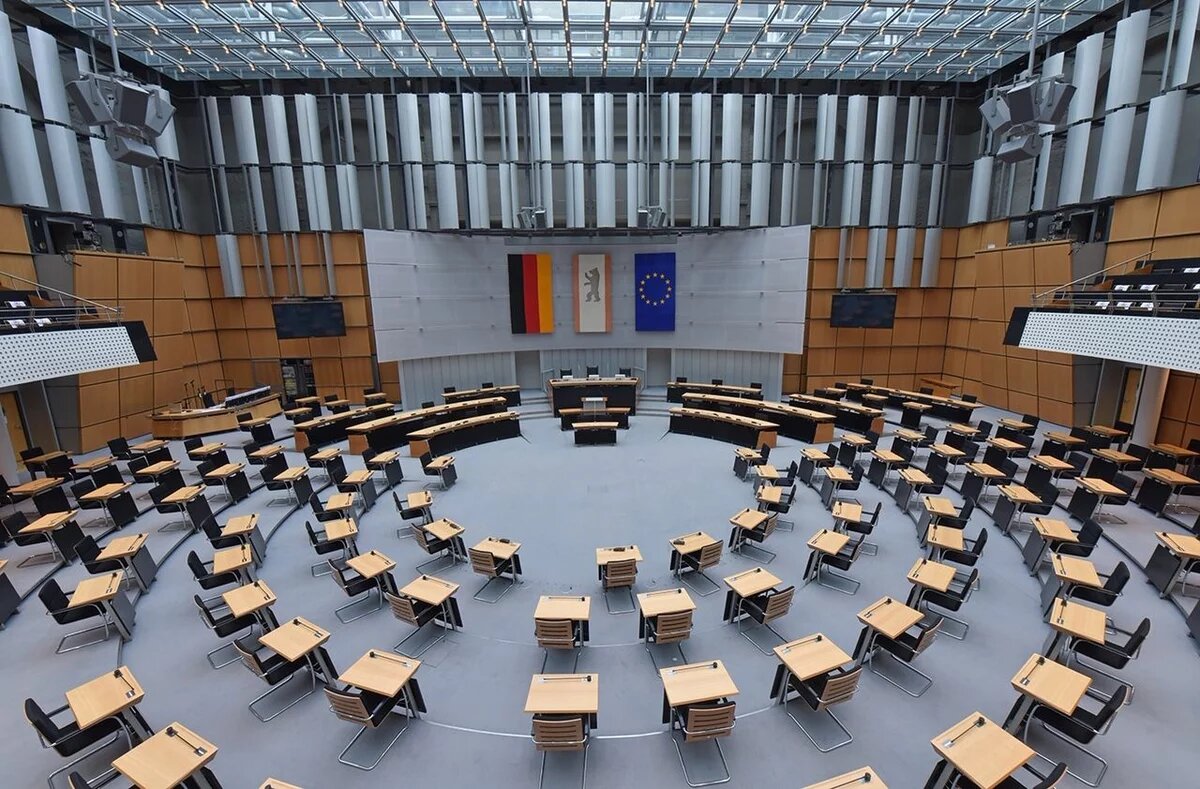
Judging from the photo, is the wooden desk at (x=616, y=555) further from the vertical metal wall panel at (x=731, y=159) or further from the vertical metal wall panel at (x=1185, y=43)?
the vertical metal wall panel at (x=1185, y=43)

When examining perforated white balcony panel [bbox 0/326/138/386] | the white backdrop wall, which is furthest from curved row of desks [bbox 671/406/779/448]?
perforated white balcony panel [bbox 0/326/138/386]

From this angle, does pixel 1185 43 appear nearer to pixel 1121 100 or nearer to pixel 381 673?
pixel 1121 100

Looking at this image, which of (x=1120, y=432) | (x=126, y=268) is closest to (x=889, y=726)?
(x=1120, y=432)

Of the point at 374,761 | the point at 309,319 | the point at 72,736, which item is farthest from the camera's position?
the point at 309,319

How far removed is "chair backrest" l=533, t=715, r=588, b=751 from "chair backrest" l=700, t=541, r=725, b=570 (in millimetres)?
3419

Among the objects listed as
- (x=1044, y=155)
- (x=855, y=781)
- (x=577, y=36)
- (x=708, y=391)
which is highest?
(x=577, y=36)

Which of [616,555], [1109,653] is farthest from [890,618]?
[616,555]

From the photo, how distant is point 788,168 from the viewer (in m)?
18.3

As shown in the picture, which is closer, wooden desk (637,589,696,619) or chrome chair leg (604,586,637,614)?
wooden desk (637,589,696,619)

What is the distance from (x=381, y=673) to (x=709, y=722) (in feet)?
11.0

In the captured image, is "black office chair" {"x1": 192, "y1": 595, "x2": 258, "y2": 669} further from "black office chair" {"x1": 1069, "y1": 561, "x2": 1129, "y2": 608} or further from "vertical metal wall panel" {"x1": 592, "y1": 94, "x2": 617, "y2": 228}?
"vertical metal wall panel" {"x1": 592, "y1": 94, "x2": 617, "y2": 228}

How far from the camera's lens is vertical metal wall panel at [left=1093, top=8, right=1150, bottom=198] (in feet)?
41.1

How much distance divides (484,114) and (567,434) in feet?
41.2

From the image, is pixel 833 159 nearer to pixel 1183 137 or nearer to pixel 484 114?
pixel 1183 137
